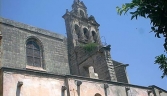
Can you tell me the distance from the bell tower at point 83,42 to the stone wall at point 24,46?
1.20 m

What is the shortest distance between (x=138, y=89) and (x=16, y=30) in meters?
9.17

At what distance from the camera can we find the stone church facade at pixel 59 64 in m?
10.4

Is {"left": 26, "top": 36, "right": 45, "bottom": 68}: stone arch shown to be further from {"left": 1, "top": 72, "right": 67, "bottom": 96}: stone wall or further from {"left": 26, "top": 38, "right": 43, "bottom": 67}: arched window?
{"left": 1, "top": 72, "right": 67, "bottom": 96}: stone wall

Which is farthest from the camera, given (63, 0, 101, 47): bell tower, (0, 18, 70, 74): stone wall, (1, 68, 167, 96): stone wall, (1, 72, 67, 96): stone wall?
(63, 0, 101, 47): bell tower

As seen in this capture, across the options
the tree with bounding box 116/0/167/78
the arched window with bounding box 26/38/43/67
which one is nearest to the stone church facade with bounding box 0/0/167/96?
the arched window with bounding box 26/38/43/67

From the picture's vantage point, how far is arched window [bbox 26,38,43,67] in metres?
15.5

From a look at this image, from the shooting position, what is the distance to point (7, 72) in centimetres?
988

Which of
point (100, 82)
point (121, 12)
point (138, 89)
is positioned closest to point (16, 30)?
point (100, 82)

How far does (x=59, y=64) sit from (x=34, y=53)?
203 cm

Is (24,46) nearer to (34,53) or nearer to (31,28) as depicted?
(34,53)

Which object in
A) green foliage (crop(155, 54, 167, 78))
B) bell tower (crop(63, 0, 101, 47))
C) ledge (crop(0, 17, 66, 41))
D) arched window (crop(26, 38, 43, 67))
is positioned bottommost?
green foliage (crop(155, 54, 167, 78))

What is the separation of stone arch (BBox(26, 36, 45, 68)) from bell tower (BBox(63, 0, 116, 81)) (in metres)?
3.18

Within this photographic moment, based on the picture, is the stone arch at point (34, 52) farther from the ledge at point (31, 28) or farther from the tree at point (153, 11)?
the tree at point (153, 11)

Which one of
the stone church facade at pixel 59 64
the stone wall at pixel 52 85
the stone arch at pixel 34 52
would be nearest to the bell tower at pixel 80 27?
the stone church facade at pixel 59 64
